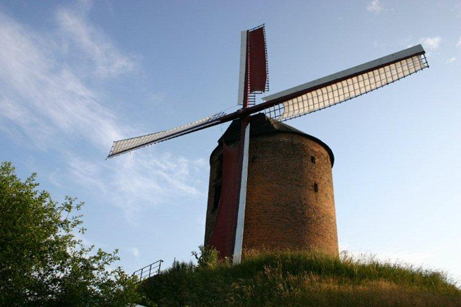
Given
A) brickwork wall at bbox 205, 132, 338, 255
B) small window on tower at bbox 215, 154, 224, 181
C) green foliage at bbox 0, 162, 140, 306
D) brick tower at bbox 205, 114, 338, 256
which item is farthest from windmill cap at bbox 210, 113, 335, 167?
green foliage at bbox 0, 162, 140, 306

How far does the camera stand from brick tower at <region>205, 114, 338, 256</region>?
15422 mm

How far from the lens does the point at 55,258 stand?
970cm

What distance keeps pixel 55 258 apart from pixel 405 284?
7.93 meters

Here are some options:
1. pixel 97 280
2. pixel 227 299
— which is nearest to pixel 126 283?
pixel 97 280

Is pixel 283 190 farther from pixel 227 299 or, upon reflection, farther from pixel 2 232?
pixel 2 232

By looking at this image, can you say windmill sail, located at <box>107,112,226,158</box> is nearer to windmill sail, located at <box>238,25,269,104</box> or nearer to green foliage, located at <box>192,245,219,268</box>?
windmill sail, located at <box>238,25,269,104</box>

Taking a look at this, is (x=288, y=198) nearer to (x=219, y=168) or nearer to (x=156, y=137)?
(x=219, y=168)

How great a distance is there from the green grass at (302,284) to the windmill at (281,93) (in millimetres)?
1827

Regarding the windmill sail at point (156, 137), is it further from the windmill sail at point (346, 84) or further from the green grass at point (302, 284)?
the green grass at point (302, 284)

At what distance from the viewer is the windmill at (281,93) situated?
15500mm

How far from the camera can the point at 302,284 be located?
10.2 metres

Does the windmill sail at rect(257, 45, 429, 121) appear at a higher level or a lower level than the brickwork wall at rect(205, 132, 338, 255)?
higher

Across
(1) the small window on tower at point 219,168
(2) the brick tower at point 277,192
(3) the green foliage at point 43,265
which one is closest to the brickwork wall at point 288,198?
(2) the brick tower at point 277,192

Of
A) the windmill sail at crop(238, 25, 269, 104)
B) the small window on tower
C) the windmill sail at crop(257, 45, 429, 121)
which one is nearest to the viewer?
the windmill sail at crop(257, 45, 429, 121)
